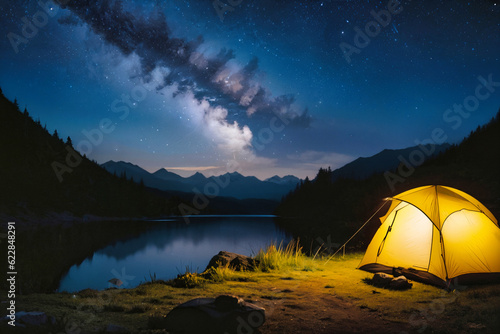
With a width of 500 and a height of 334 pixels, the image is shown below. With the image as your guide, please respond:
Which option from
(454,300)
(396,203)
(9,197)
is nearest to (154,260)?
(396,203)

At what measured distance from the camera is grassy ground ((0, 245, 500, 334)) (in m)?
6.26

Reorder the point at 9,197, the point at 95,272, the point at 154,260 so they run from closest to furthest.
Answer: the point at 95,272, the point at 154,260, the point at 9,197

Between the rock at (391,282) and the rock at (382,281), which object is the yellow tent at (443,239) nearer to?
the rock at (391,282)

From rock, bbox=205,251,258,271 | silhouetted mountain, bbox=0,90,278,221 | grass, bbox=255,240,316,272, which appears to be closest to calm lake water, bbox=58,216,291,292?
grass, bbox=255,240,316,272

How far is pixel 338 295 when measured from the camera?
29.8 feet

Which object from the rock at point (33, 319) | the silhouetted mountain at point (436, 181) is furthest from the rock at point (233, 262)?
the silhouetted mountain at point (436, 181)

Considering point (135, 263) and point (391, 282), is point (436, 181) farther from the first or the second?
point (391, 282)

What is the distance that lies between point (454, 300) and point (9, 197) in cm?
10107

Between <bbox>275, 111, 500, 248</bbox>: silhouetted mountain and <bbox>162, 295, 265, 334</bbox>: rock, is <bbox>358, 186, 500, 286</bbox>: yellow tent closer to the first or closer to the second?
<bbox>162, 295, 265, 334</bbox>: rock

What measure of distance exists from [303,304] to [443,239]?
18.0ft

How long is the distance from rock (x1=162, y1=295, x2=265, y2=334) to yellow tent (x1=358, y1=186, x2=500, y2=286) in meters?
7.18

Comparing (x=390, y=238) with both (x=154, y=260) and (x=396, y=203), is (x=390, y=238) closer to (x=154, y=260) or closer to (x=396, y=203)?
(x=396, y=203)

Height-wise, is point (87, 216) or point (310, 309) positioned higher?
point (310, 309)

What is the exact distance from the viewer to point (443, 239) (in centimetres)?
1040
